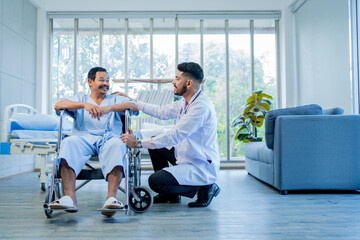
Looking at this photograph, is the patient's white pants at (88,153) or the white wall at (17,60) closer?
the patient's white pants at (88,153)

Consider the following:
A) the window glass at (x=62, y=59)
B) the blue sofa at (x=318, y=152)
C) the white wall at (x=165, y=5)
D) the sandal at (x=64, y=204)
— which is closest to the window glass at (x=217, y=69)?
the white wall at (x=165, y=5)

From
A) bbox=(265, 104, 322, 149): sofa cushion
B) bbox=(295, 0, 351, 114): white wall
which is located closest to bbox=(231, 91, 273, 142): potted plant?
bbox=(295, 0, 351, 114): white wall

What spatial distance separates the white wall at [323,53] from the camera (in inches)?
164

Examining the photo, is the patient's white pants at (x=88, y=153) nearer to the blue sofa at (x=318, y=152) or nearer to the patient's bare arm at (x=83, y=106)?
the patient's bare arm at (x=83, y=106)

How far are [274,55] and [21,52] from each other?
13.8 ft

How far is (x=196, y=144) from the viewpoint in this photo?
2.47 meters

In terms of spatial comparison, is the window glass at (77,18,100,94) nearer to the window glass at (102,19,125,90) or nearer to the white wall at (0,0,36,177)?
the window glass at (102,19,125,90)

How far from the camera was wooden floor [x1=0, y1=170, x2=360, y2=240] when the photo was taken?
172cm

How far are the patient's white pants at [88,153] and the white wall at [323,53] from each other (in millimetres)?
3034

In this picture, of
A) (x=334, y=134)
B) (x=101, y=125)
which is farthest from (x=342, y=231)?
(x=101, y=125)

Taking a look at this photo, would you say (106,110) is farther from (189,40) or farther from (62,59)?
(62,59)

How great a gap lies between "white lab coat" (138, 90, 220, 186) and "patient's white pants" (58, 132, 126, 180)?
1.21 ft

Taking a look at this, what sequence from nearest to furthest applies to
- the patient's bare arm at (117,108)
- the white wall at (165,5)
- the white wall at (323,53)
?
1. the patient's bare arm at (117,108)
2. the white wall at (323,53)
3. the white wall at (165,5)

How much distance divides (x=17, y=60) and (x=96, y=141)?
Answer: 315cm
